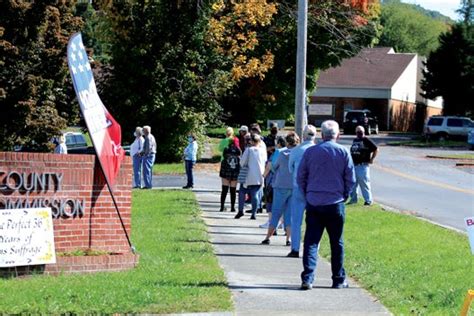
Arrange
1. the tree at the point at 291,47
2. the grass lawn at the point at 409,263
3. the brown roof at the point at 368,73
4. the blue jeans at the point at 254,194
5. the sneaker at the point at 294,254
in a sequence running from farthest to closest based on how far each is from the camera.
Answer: the brown roof at the point at 368,73
the tree at the point at 291,47
the blue jeans at the point at 254,194
the sneaker at the point at 294,254
the grass lawn at the point at 409,263

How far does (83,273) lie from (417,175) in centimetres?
2333

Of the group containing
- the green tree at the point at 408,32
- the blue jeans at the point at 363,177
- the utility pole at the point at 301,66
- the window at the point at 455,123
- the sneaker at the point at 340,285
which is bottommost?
the sneaker at the point at 340,285

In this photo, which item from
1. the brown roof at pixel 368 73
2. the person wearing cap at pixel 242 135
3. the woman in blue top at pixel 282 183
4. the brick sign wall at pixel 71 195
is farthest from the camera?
the brown roof at pixel 368 73

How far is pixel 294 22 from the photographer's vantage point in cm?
3866

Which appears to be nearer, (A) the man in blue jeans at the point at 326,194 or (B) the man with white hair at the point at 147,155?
(A) the man in blue jeans at the point at 326,194

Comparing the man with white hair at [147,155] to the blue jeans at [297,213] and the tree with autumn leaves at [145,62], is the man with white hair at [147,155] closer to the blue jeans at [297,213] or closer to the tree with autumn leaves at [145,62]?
the tree with autumn leaves at [145,62]

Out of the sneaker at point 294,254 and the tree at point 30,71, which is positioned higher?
the tree at point 30,71

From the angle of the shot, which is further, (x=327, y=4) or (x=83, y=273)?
(x=327, y=4)

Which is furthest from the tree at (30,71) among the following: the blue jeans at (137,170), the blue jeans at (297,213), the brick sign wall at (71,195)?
the blue jeans at (297,213)

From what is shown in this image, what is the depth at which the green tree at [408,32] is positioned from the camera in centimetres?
11688

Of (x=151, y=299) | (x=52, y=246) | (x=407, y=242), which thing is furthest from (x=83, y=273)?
(x=407, y=242)

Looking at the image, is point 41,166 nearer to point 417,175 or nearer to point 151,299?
point 151,299

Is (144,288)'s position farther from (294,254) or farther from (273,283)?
(294,254)

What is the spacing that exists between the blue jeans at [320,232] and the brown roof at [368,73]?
200ft
